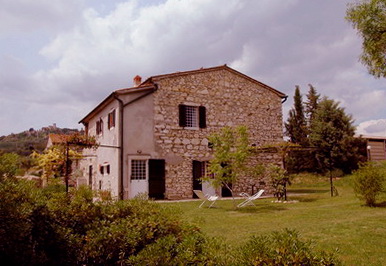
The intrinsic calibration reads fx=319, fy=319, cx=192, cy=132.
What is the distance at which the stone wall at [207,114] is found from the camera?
15.7 metres

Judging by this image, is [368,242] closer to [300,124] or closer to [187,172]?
[187,172]

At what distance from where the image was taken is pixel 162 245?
11.2 ft

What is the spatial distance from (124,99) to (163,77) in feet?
7.47

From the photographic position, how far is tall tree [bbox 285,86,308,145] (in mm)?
27281

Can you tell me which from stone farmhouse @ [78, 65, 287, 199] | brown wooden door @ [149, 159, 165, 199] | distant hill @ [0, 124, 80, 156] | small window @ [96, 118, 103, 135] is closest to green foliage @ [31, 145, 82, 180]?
small window @ [96, 118, 103, 135]

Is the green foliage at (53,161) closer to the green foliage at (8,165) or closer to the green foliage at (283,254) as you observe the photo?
the green foliage at (8,165)

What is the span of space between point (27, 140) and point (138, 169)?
39161 millimetres

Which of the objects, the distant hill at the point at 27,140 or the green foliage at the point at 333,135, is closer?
the green foliage at the point at 333,135

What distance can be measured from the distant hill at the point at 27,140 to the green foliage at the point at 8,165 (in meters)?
36.7

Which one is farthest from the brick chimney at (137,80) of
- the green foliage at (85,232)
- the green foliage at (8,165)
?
the green foliage at (8,165)

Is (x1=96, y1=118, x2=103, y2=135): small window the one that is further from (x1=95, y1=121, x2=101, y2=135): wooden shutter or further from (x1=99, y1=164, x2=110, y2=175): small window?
(x1=99, y1=164, x2=110, y2=175): small window

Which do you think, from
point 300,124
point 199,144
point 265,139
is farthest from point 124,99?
point 300,124

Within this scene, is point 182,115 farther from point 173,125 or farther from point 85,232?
point 85,232

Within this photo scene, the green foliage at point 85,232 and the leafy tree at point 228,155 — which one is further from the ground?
the leafy tree at point 228,155
